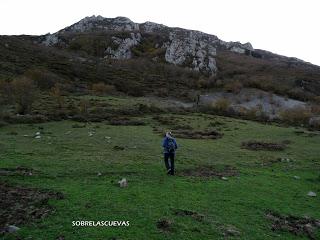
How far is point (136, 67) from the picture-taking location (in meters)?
107

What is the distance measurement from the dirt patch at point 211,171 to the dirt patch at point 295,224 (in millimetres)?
6102

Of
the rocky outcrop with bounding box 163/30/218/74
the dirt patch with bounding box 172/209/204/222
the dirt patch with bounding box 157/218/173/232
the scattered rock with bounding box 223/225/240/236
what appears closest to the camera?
the dirt patch with bounding box 157/218/173/232

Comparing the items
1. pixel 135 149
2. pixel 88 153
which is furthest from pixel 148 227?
pixel 135 149

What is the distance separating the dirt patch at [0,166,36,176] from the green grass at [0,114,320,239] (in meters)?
0.34

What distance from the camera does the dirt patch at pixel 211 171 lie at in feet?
72.4

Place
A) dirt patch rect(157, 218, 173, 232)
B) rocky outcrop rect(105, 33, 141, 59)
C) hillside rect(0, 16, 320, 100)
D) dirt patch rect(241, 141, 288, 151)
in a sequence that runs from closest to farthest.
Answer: dirt patch rect(157, 218, 173, 232) → dirt patch rect(241, 141, 288, 151) → hillside rect(0, 16, 320, 100) → rocky outcrop rect(105, 33, 141, 59)

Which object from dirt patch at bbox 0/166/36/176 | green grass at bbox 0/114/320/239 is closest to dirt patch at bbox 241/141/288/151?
green grass at bbox 0/114/320/239

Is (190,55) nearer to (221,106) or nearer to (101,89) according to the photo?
(101,89)

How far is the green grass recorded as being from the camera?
44.4 feet

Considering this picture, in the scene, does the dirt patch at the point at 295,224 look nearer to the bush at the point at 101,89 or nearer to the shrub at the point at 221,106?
the shrub at the point at 221,106

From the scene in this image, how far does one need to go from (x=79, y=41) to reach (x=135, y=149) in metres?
114

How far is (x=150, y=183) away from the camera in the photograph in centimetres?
1894

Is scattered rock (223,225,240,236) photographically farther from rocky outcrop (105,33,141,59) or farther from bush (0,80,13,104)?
rocky outcrop (105,33,141,59)

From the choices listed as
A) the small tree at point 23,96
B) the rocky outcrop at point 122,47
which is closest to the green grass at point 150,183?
the small tree at point 23,96
